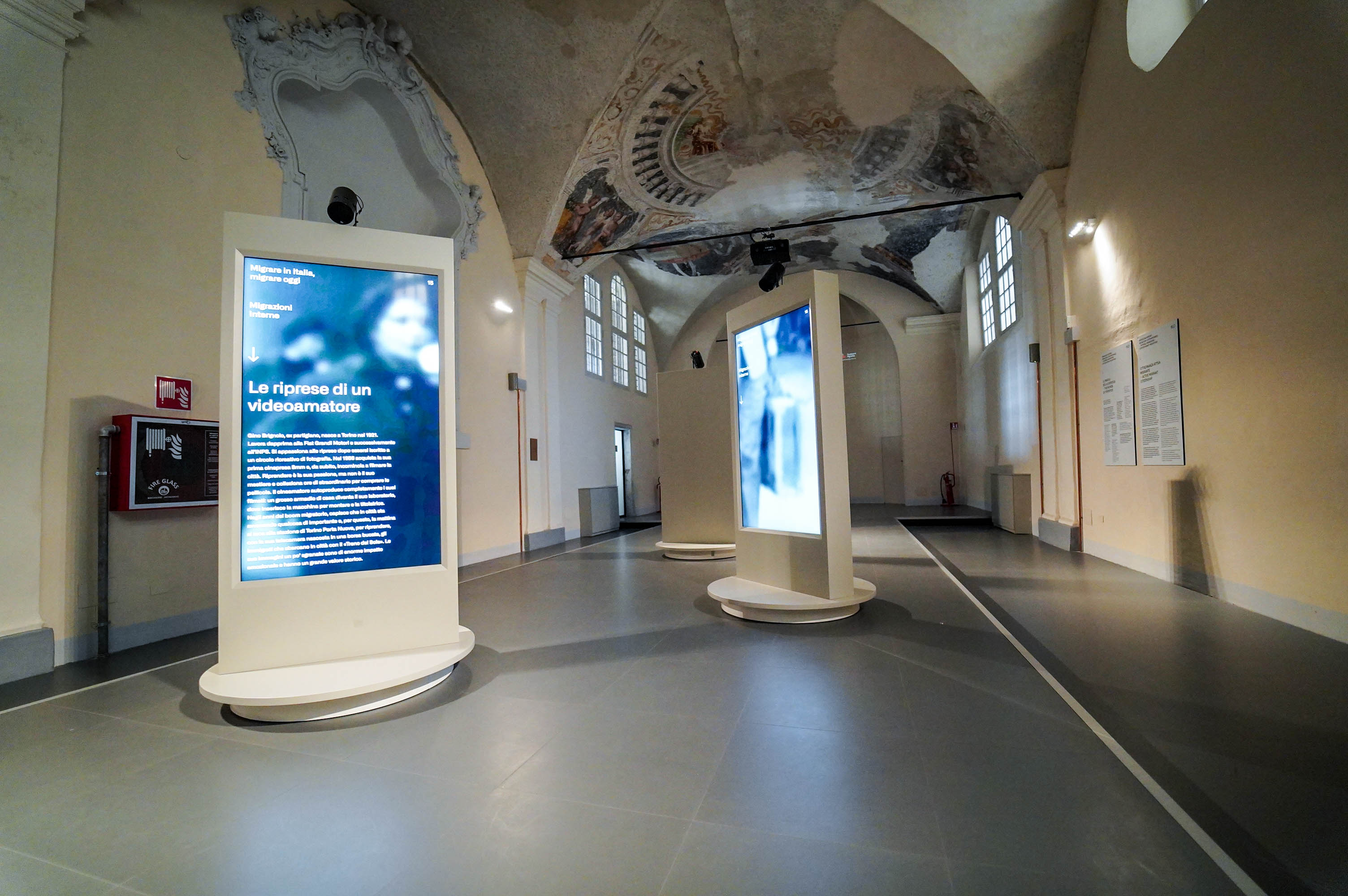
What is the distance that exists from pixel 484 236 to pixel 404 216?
1.54 m

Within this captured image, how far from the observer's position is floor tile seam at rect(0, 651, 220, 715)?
3395 millimetres

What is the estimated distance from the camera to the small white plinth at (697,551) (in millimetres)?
8414

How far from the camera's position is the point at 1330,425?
13.1 ft

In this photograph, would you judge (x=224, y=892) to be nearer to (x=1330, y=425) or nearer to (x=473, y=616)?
(x=473, y=616)

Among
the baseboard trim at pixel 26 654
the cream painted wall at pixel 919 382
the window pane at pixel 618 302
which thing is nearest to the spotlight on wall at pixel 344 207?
the baseboard trim at pixel 26 654

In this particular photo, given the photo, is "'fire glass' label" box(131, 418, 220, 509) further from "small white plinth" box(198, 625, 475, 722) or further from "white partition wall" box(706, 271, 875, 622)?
"white partition wall" box(706, 271, 875, 622)

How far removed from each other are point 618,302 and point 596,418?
394cm

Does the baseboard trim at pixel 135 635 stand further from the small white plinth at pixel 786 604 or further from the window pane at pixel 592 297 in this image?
the window pane at pixel 592 297

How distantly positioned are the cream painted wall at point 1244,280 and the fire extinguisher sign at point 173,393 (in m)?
8.50

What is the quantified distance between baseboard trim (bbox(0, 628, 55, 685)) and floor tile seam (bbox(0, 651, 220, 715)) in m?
0.63

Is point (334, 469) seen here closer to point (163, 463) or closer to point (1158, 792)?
point (163, 463)

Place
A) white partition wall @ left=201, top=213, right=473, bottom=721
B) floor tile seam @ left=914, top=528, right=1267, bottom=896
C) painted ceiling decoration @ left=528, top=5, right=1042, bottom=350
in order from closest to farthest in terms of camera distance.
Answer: floor tile seam @ left=914, top=528, right=1267, bottom=896 → white partition wall @ left=201, top=213, right=473, bottom=721 → painted ceiling decoration @ left=528, top=5, right=1042, bottom=350

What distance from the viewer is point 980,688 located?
3.25m

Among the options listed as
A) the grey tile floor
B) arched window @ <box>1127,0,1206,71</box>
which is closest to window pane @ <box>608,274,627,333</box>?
arched window @ <box>1127,0,1206,71</box>
